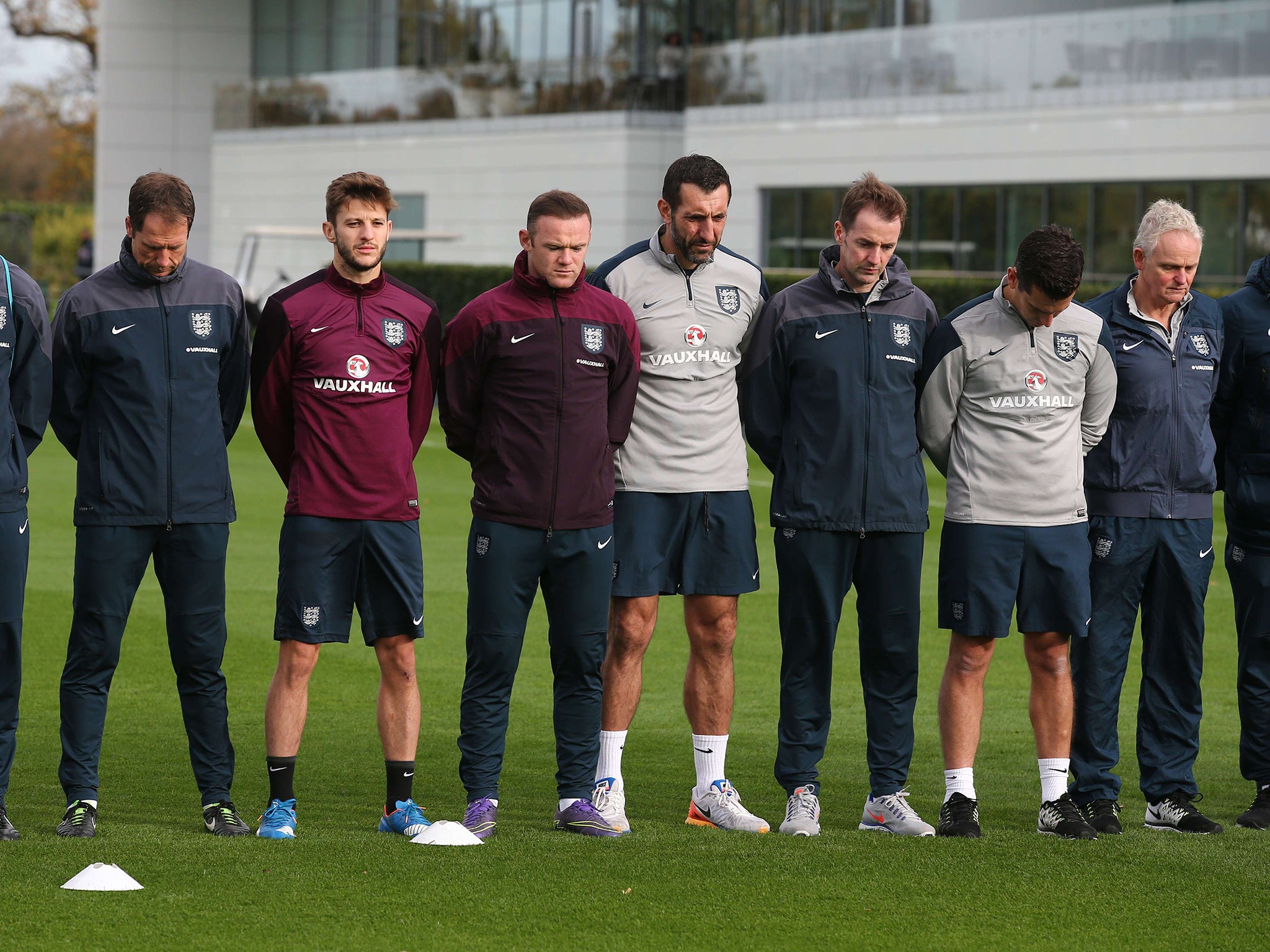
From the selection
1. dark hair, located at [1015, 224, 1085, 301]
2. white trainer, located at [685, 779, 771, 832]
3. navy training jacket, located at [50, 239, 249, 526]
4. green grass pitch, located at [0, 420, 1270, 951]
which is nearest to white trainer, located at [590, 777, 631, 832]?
green grass pitch, located at [0, 420, 1270, 951]

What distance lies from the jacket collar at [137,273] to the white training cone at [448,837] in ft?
6.62

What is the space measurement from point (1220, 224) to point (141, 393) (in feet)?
76.1

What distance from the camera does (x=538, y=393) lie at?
561cm

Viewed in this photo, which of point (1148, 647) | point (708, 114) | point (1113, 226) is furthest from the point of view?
point (708, 114)

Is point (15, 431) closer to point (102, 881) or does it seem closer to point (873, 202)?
point (102, 881)

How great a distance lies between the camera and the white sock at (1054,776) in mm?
5910

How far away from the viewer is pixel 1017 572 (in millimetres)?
5840

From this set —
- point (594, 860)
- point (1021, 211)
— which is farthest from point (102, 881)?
point (1021, 211)

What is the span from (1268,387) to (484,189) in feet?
110

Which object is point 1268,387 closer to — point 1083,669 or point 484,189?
point 1083,669

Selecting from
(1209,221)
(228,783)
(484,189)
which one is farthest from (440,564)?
(484,189)

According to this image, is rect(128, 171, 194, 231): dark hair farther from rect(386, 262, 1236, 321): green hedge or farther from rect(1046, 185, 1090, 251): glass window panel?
rect(1046, 185, 1090, 251): glass window panel

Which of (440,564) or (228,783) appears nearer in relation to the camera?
(228,783)

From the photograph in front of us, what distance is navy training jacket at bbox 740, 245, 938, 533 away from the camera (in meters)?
5.80
